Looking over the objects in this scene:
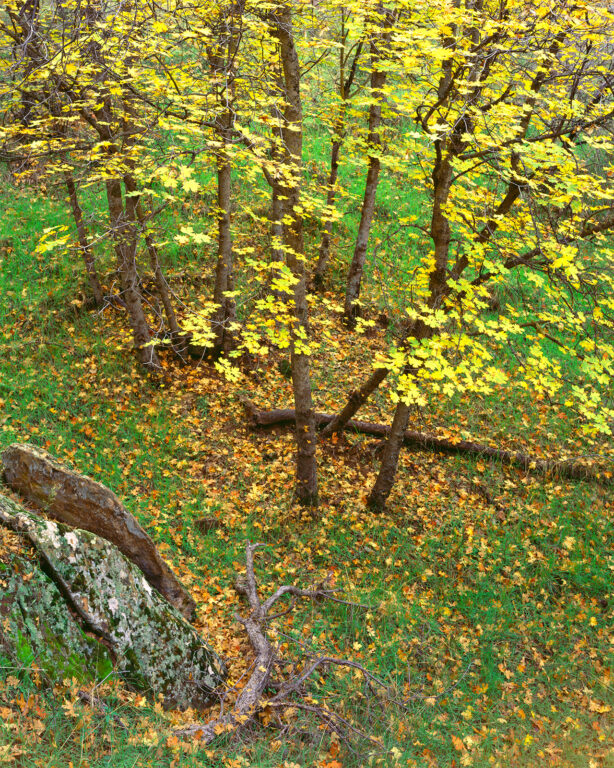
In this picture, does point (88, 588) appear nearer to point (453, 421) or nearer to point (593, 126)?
point (593, 126)

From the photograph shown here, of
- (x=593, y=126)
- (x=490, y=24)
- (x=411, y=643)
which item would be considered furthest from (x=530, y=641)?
(x=490, y=24)

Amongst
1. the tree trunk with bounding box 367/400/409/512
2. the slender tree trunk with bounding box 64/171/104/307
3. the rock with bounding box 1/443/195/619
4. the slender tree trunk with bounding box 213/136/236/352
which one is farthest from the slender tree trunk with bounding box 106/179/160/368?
the tree trunk with bounding box 367/400/409/512

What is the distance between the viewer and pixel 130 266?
343 inches

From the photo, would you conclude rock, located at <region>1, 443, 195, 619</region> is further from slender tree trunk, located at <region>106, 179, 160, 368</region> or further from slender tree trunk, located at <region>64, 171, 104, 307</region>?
slender tree trunk, located at <region>64, 171, 104, 307</region>

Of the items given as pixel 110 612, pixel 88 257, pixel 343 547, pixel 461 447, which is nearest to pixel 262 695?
pixel 110 612

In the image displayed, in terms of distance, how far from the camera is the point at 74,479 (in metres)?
4.31

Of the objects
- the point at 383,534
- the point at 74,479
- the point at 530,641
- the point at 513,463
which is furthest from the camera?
the point at 513,463

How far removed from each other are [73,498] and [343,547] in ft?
13.8

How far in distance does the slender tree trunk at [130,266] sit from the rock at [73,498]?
3878 millimetres

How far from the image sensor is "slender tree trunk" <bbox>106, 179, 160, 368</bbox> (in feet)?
26.6

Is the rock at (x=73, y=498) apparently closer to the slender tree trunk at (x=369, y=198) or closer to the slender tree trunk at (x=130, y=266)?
the slender tree trunk at (x=130, y=266)

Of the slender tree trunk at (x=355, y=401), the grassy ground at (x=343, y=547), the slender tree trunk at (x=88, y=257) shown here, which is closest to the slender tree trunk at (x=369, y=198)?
the grassy ground at (x=343, y=547)

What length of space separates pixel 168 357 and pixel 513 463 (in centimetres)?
704

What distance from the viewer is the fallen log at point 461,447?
921cm
